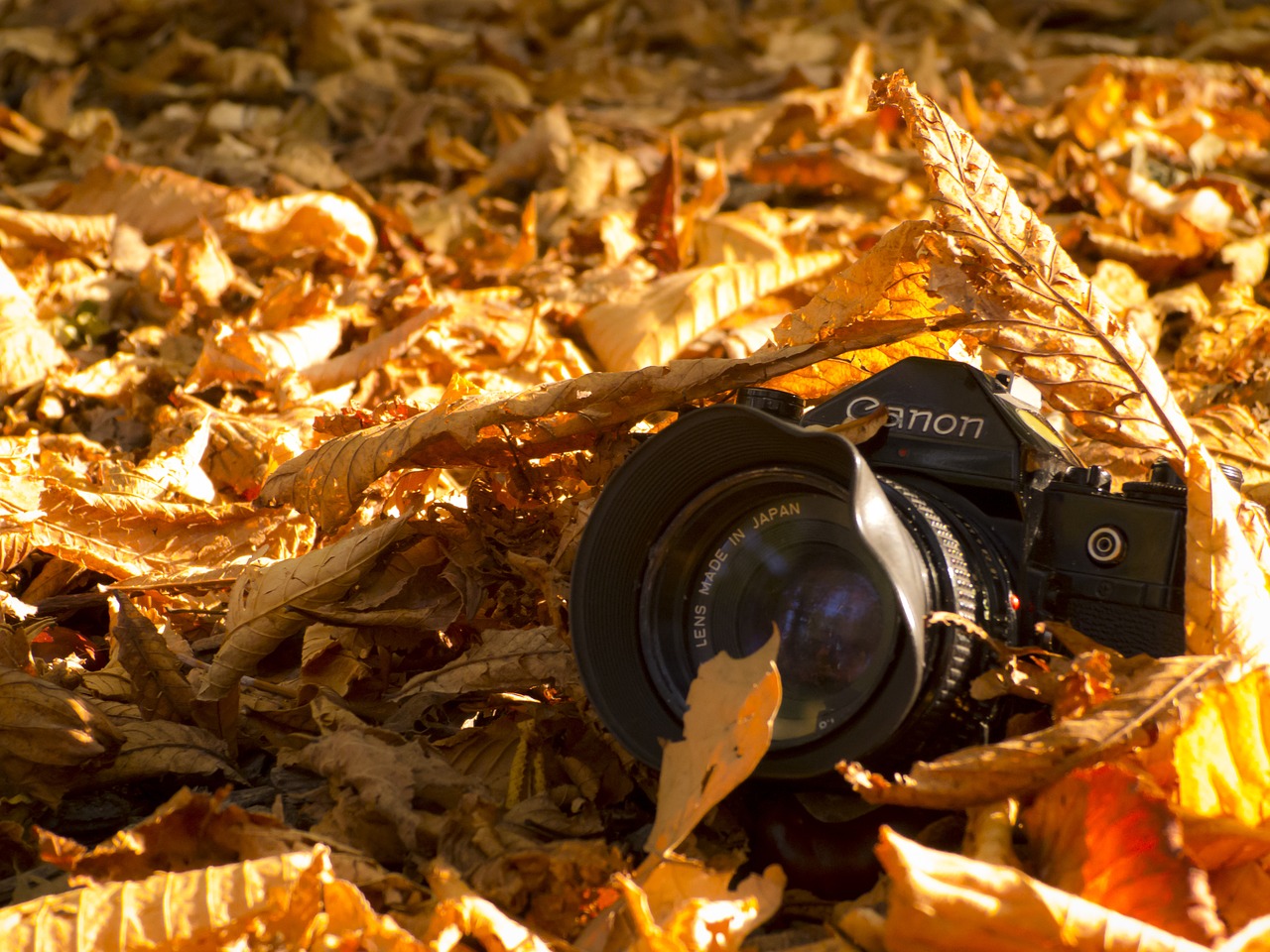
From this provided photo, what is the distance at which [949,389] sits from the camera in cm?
142

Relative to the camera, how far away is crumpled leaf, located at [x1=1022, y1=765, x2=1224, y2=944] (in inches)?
40.3

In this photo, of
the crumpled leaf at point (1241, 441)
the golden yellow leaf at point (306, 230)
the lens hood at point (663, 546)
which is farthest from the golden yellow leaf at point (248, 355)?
the crumpled leaf at point (1241, 441)

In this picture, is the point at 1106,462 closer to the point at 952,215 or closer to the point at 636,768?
the point at 952,215

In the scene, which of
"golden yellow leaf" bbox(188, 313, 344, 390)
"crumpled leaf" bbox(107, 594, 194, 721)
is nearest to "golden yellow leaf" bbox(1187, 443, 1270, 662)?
"crumpled leaf" bbox(107, 594, 194, 721)

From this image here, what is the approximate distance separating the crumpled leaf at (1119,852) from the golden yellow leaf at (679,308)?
1.39 meters

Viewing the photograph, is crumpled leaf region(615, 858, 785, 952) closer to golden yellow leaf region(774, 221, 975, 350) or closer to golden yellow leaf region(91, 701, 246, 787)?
golden yellow leaf region(91, 701, 246, 787)

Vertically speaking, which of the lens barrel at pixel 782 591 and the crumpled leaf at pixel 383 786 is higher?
the lens barrel at pixel 782 591

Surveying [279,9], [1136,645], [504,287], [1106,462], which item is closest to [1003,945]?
[1136,645]

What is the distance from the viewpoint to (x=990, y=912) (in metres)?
1.00

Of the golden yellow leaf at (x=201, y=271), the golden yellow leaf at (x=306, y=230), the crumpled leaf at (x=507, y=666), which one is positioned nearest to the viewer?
the crumpled leaf at (x=507, y=666)

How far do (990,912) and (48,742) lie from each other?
3.30 ft

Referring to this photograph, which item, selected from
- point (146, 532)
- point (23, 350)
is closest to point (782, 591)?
point (146, 532)

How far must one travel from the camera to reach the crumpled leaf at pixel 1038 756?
3.61 ft

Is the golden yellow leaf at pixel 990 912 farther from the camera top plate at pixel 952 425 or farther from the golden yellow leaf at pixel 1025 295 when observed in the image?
the golden yellow leaf at pixel 1025 295
